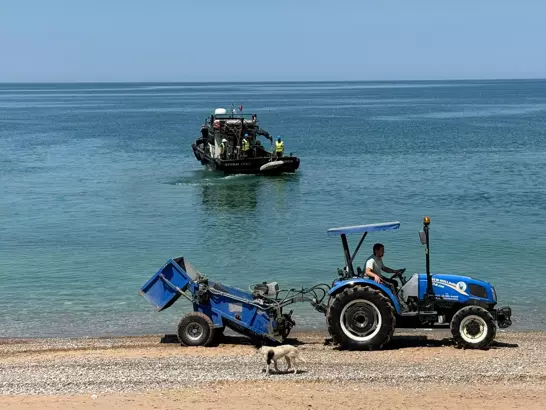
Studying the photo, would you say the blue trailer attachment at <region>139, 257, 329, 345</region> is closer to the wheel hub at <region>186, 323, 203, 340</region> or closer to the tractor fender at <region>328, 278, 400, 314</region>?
the wheel hub at <region>186, 323, 203, 340</region>

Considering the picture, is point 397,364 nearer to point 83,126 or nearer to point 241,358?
point 241,358

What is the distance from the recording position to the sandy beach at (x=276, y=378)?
36.9 feet

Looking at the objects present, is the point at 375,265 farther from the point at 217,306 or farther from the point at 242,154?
the point at 242,154

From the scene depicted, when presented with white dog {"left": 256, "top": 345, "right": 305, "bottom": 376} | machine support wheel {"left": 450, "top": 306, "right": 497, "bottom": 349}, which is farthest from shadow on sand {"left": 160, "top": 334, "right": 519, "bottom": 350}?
white dog {"left": 256, "top": 345, "right": 305, "bottom": 376}

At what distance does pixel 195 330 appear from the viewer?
14438 millimetres

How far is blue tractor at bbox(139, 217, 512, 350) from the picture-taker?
1347cm

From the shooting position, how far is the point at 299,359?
12727 mm

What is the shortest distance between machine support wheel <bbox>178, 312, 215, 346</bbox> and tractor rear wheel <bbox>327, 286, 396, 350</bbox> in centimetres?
207

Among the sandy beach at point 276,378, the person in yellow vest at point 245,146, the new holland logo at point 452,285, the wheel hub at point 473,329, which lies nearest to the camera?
the sandy beach at point 276,378

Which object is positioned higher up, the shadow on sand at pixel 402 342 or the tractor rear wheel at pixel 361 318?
the tractor rear wheel at pixel 361 318

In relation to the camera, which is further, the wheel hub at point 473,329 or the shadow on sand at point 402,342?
the shadow on sand at point 402,342

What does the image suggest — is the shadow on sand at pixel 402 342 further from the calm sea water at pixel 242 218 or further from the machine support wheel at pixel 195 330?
the calm sea water at pixel 242 218

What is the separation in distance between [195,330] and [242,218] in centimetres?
1906

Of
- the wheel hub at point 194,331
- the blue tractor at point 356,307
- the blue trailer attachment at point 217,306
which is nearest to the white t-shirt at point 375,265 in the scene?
the blue tractor at point 356,307
